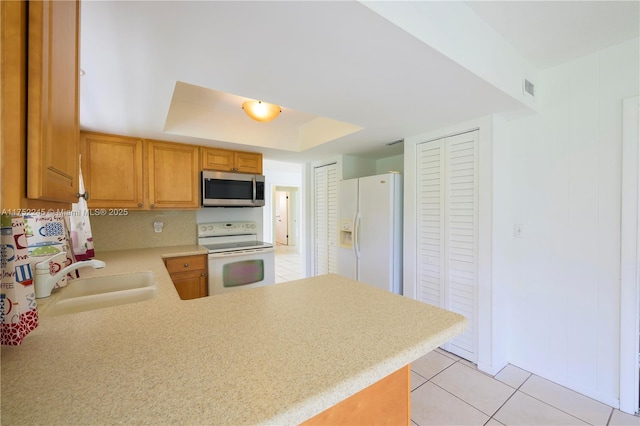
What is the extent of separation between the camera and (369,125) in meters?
2.38

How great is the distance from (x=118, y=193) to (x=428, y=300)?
320 cm

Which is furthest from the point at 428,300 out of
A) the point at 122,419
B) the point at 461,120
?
the point at 122,419

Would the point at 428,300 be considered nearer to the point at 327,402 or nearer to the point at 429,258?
the point at 429,258

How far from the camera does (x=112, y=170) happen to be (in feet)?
8.36

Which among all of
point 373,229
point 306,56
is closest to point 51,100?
point 306,56

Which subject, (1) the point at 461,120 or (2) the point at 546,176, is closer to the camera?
(2) the point at 546,176

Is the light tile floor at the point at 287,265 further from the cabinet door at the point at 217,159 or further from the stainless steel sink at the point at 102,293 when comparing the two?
the stainless steel sink at the point at 102,293

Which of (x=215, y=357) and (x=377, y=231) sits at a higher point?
(x=377, y=231)

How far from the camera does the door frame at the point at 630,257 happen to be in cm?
163

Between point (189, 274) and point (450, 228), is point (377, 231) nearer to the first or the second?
point (450, 228)

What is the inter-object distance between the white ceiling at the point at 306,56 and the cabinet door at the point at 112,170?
188 millimetres

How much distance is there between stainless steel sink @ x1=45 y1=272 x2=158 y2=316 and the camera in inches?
49.1

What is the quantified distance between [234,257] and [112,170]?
145cm

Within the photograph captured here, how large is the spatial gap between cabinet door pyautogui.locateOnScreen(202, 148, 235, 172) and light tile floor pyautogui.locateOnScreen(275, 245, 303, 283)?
2385 mm
